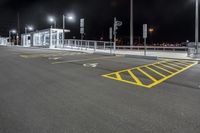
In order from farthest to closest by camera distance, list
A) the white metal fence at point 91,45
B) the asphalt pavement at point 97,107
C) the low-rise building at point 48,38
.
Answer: the low-rise building at point 48,38
the white metal fence at point 91,45
the asphalt pavement at point 97,107

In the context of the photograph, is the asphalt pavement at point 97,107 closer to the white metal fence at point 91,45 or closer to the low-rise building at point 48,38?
the white metal fence at point 91,45

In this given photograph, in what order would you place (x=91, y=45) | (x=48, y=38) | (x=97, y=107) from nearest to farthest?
(x=97, y=107) < (x=91, y=45) < (x=48, y=38)

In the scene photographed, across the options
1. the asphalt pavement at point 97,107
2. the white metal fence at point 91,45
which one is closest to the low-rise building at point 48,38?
the white metal fence at point 91,45

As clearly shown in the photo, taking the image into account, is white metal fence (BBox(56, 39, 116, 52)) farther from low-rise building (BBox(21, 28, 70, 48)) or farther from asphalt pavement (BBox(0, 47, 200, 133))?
asphalt pavement (BBox(0, 47, 200, 133))

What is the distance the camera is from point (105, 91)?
5094 mm

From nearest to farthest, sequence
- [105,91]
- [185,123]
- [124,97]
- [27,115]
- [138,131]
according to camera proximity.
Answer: [138,131] → [185,123] → [27,115] → [124,97] → [105,91]

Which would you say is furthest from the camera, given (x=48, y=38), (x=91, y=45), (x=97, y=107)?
(x=48, y=38)

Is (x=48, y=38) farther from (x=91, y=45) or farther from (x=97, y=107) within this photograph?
(x=97, y=107)

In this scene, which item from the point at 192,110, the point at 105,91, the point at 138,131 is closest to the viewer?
the point at 138,131

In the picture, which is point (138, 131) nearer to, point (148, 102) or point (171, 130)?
point (171, 130)

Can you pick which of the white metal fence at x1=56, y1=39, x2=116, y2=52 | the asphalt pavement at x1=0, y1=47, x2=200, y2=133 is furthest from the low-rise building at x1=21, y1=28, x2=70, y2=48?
the asphalt pavement at x1=0, y1=47, x2=200, y2=133

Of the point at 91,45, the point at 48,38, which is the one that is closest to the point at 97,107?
the point at 91,45

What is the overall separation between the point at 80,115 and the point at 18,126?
1114mm

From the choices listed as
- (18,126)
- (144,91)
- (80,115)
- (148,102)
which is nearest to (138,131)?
(80,115)
